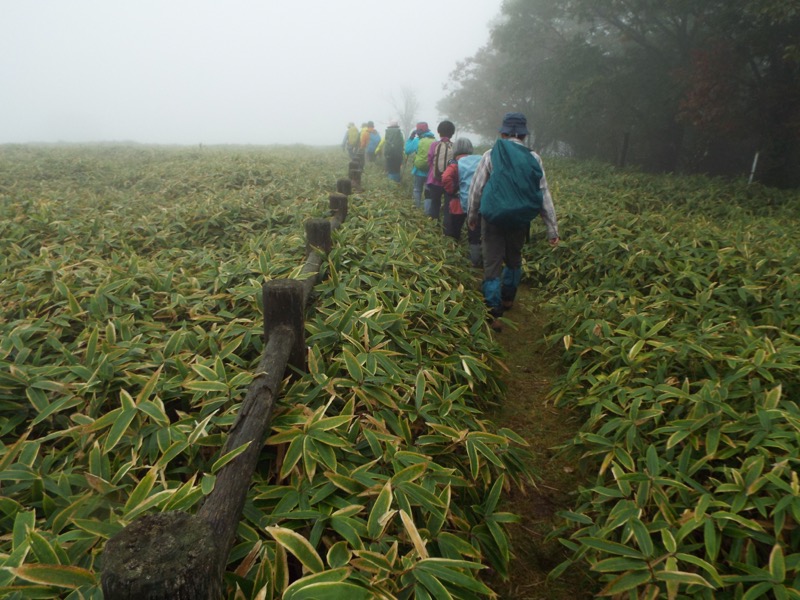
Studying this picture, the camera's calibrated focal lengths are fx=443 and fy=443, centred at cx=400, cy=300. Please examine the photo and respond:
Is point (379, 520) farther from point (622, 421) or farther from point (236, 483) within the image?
point (622, 421)

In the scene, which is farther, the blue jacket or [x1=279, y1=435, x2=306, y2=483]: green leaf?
the blue jacket

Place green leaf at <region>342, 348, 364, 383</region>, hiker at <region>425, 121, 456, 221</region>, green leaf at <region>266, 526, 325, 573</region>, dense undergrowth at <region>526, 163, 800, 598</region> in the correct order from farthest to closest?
hiker at <region>425, 121, 456, 221</region> → green leaf at <region>342, 348, 364, 383</region> → dense undergrowth at <region>526, 163, 800, 598</region> → green leaf at <region>266, 526, 325, 573</region>

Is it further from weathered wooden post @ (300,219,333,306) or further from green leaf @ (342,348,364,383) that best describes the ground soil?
weathered wooden post @ (300,219,333,306)

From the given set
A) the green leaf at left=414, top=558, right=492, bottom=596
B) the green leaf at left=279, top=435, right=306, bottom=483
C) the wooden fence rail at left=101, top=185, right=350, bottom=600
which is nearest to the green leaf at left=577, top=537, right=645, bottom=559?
the green leaf at left=414, top=558, right=492, bottom=596

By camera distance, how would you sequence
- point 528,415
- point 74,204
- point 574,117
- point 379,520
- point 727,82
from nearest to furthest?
point 379,520, point 528,415, point 74,204, point 727,82, point 574,117

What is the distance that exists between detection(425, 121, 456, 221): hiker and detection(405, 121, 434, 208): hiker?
910 millimetres

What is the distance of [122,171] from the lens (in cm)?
1015

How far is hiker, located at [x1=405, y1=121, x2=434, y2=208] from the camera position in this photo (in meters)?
8.26

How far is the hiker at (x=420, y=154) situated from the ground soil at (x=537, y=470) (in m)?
4.55

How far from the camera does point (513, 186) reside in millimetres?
4320

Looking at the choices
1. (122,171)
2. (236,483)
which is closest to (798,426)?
(236,483)

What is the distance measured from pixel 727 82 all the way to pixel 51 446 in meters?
14.7

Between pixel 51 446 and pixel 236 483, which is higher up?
pixel 236 483

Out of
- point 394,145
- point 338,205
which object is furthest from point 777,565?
point 394,145
